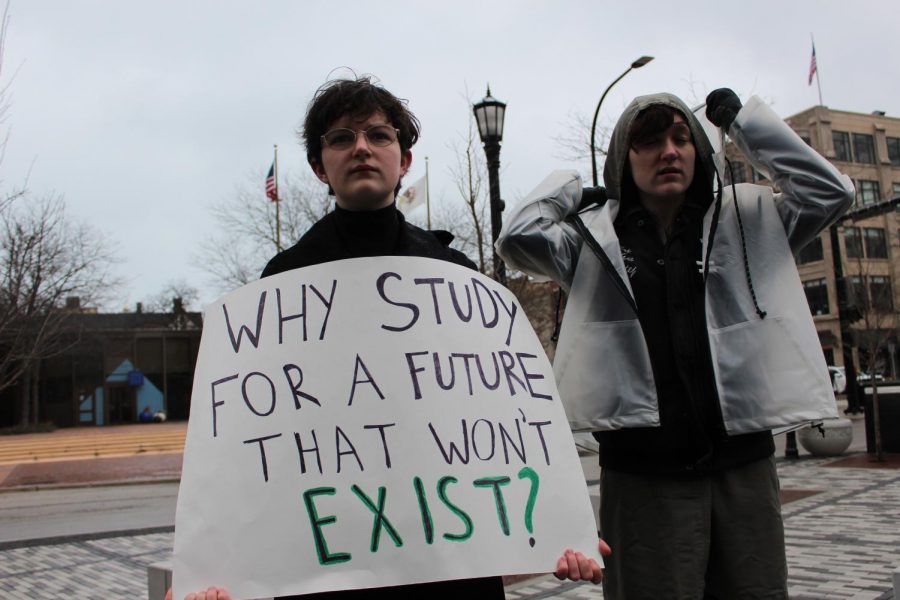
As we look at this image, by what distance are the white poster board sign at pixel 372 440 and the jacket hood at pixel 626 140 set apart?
56cm

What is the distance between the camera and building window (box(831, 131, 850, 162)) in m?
53.8

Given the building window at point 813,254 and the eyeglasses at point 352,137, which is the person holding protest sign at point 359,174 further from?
the building window at point 813,254

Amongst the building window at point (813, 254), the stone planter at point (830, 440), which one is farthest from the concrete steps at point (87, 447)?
the building window at point (813, 254)

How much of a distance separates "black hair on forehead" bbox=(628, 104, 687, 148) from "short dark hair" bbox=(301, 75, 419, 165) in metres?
0.67

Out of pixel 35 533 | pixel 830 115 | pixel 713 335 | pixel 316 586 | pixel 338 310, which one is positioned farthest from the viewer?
pixel 830 115

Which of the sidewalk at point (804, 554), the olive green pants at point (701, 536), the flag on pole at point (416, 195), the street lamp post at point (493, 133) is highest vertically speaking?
the flag on pole at point (416, 195)

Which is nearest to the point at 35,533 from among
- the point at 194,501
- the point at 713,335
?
the point at 194,501

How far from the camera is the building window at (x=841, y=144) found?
53.8 metres

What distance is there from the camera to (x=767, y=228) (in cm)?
232

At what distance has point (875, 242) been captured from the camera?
168 ft

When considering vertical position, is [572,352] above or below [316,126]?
below

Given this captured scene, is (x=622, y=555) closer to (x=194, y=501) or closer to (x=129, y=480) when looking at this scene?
(x=194, y=501)

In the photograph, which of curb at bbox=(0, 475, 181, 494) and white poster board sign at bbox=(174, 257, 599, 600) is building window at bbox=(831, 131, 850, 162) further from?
white poster board sign at bbox=(174, 257, 599, 600)

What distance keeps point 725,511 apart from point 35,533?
9.60 m
